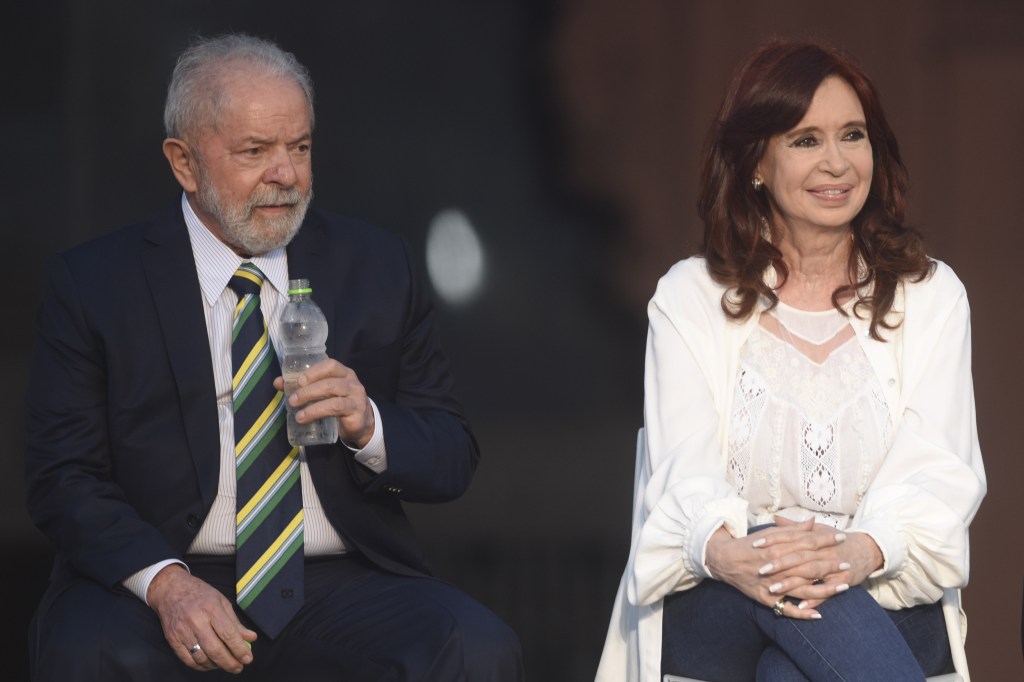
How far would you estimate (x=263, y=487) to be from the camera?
11.7 feet

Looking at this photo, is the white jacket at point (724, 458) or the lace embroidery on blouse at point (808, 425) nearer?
the white jacket at point (724, 458)

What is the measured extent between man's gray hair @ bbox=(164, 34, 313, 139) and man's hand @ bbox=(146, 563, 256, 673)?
109cm

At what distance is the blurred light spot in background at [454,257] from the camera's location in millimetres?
5145

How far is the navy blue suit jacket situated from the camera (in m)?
3.49

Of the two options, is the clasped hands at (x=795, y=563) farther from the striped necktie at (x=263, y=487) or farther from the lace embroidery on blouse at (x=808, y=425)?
the striped necktie at (x=263, y=487)

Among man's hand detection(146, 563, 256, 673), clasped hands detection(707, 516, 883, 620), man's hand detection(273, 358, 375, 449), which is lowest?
man's hand detection(146, 563, 256, 673)

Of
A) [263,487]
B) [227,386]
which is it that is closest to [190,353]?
[227,386]

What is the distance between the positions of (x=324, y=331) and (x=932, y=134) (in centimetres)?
241

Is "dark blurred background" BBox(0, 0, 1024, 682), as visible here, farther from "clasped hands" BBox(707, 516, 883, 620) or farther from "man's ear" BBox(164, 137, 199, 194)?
"clasped hands" BBox(707, 516, 883, 620)

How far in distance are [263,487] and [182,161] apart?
809mm

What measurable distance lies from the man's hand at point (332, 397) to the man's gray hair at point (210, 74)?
683mm

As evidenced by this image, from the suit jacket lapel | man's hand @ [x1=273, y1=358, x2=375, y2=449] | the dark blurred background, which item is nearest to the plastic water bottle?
man's hand @ [x1=273, y1=358, x2=375, y2=449]

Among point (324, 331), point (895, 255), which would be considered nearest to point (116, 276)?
point (324, 331)

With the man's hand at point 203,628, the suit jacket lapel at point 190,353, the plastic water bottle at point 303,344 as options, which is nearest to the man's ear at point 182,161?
the suit jacket lapel at point 190,353
